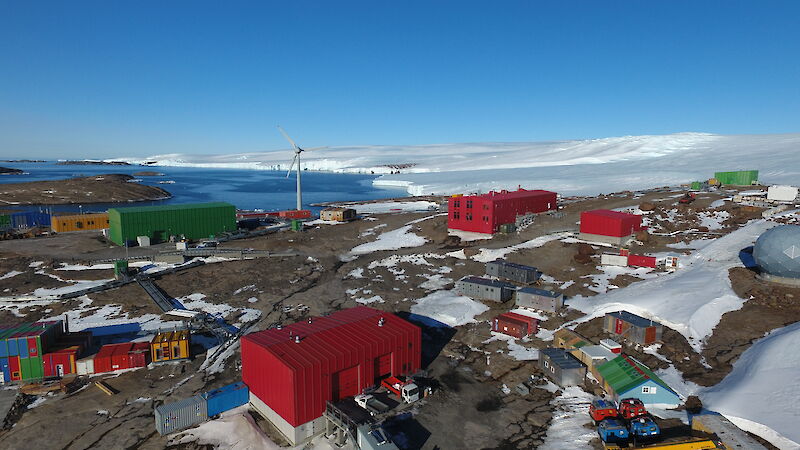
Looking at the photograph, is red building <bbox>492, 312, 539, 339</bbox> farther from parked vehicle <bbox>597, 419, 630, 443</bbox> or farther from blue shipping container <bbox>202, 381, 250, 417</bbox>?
blue shipping container <bbox>202, 381, 250, 417</bbox>

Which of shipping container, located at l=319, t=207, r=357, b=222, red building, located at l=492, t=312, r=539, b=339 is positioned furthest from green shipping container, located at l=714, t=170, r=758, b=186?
red building, located at l=492, t=312, r=539, b=339

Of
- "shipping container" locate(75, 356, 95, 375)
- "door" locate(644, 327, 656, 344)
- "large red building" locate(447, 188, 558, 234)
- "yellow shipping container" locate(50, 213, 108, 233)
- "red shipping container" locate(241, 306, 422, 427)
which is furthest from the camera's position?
"yellow shipping container" locate(50, 213, 108, 233)

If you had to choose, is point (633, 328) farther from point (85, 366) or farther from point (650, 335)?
point (85, 366)

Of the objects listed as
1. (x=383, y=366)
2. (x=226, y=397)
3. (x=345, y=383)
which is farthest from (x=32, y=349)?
(x=383, y=366)

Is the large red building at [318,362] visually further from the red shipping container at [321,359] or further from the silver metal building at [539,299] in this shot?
the silver metal building at [539,299]

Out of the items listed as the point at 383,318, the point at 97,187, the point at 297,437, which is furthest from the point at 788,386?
the point at 97,187

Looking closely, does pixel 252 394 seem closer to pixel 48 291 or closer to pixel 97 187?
pixel 48 291

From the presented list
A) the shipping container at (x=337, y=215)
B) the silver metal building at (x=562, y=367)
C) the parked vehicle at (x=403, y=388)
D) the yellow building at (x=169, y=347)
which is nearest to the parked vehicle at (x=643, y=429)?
the silver metal building at (x=562, y=367)

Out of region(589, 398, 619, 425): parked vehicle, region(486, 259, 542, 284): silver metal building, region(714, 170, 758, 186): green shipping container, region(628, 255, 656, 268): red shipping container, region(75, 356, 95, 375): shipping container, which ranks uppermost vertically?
region(714, 170, 758, 186): green shipping container
